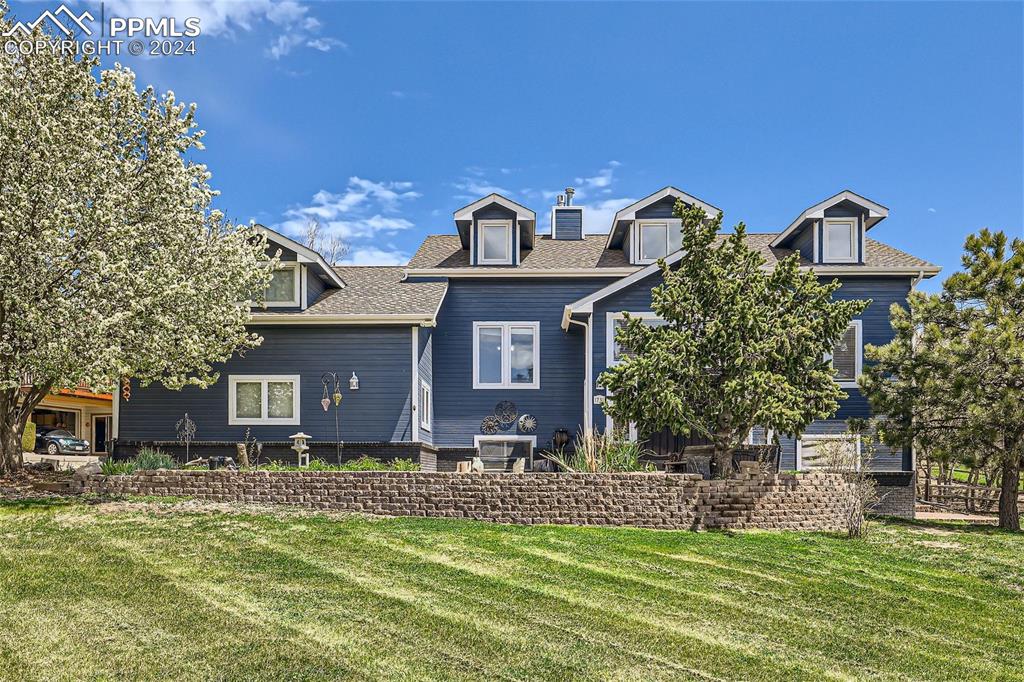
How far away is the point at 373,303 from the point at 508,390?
13.2 feet

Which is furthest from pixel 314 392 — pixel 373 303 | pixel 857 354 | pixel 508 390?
pixel 857 354

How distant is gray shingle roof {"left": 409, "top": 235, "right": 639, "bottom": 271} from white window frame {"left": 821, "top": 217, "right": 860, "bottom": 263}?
4.71m

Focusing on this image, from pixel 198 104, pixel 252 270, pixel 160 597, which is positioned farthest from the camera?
pixel 252 270

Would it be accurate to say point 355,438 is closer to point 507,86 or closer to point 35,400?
point 35,400

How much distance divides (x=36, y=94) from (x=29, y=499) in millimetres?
6605

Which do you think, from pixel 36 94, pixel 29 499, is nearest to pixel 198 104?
pixel 36 94

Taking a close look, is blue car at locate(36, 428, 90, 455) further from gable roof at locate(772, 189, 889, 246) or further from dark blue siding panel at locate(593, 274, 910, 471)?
gable roof at locate(772, 189, 889, 246)

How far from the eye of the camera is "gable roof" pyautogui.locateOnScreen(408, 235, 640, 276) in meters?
20.8

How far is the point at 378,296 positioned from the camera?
20.1m

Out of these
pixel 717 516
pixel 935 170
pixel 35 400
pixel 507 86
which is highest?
pixel 507 86

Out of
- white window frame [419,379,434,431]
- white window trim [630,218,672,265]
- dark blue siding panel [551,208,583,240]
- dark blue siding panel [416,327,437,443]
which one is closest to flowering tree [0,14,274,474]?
dark blue siding panel [416,327,437,443]

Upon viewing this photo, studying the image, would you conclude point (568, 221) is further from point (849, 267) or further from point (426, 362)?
point (849, 267)

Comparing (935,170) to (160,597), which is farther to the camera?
(935,170)

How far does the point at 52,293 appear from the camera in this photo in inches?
536
